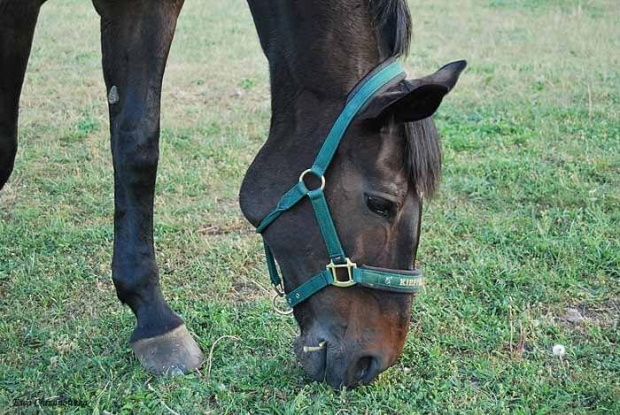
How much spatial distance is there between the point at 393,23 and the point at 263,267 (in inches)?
63.8

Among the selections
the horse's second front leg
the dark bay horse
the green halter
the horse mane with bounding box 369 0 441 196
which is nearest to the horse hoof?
the horse's second front leg

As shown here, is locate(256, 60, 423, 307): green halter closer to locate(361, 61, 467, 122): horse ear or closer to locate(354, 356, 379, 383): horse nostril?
locate(361, 61, 467, 122): horse ear

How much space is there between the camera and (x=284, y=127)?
2.46 metres

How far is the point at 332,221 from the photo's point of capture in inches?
90.7

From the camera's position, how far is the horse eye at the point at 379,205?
226 centimetres

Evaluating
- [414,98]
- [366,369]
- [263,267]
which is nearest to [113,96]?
[263,267]

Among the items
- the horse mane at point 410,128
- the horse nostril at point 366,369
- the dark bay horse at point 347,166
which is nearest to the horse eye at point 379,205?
the dark bay horse at point 347,166

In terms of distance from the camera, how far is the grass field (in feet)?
8.29

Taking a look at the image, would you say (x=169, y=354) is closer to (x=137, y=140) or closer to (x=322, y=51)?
(x=137, y=140)

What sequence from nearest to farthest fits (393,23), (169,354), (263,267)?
(393,23) → (169,354) → (263,267)

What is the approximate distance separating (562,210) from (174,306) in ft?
7.76

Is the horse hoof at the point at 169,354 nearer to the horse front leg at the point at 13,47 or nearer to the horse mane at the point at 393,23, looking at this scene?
the horse front leg at the point at 13,47

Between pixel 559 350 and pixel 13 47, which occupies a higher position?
pixel 13 47

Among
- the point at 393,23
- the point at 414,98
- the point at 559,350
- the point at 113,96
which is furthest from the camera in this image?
the point at 113,96
